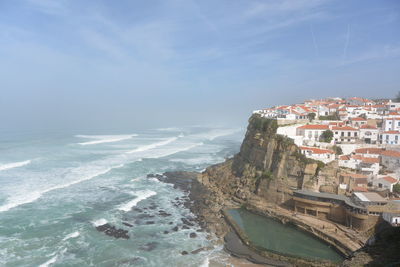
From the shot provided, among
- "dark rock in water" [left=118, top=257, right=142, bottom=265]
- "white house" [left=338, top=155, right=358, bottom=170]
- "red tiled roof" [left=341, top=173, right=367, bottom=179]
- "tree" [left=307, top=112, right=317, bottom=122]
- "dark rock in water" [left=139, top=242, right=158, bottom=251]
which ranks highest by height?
"tree" [left=307, top=112, right=317, bottom=122]

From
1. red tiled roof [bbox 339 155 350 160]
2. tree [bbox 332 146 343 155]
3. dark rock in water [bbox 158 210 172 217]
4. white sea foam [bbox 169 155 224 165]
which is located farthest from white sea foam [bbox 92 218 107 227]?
white sea foam [bbox 169 155 224 165]

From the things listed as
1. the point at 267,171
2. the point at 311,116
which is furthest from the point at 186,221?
the point at 311,116

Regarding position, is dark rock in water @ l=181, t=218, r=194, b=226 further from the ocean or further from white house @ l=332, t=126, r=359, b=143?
white house @ l=332, t=126, r=359, b=143

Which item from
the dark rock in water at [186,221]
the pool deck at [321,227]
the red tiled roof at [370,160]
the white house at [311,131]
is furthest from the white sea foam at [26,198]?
the red tiled roof at [370,160]

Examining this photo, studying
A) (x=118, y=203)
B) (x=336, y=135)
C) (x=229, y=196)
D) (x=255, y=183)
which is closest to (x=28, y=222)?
(x=118, y=203)

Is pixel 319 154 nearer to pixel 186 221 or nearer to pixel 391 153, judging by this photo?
pixel 391 153

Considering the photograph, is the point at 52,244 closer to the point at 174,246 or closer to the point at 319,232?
the point at 174,246

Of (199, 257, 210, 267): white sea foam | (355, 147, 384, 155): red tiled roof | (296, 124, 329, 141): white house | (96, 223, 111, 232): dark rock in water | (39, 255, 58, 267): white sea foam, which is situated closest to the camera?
(39, 255, 58, 267): white sea foam

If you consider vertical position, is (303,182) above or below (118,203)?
above

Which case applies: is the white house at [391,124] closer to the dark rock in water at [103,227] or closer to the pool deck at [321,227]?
the pool deck at [321,227]
